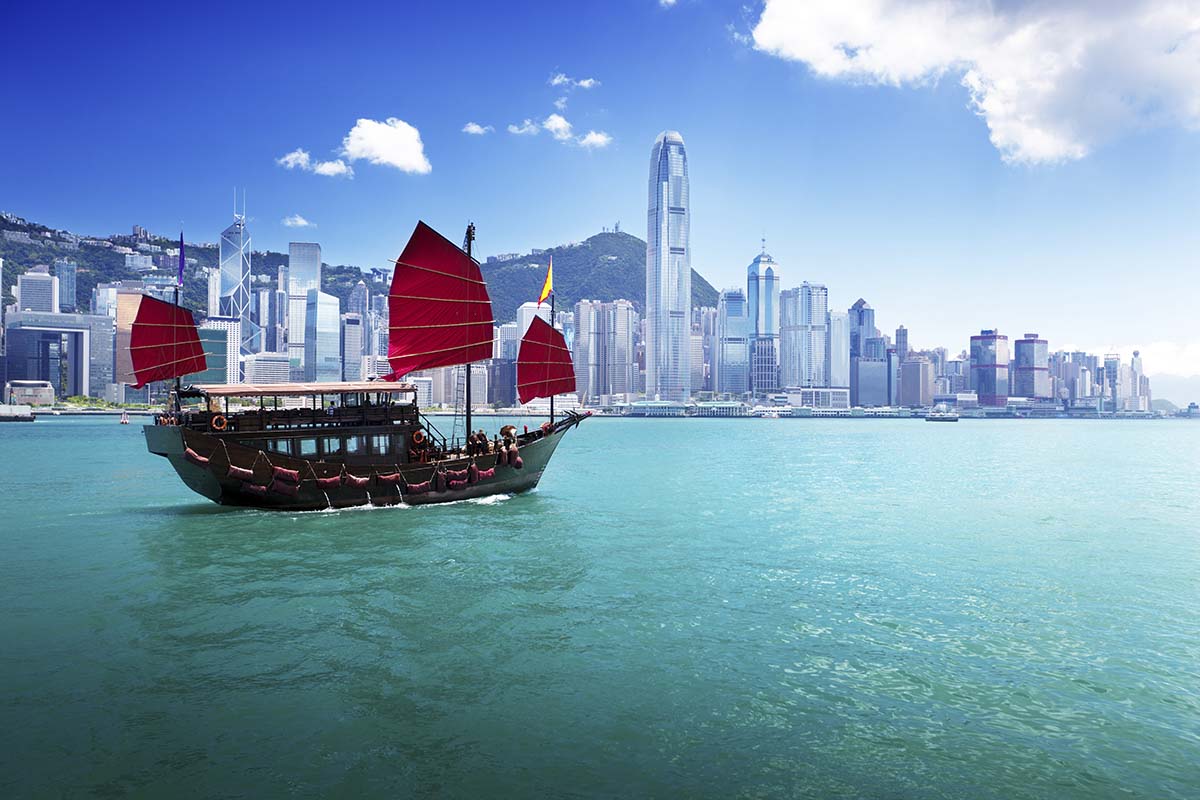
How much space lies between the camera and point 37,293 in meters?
189

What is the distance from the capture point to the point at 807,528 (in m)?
22.3

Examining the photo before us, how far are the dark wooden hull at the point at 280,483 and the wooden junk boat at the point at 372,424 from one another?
3 cm

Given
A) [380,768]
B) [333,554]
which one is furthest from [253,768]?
[333,554]

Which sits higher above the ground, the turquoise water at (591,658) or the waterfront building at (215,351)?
the waterfront building at (215,351)

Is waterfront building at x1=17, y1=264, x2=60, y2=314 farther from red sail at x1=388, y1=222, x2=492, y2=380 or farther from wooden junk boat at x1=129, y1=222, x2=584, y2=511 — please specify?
red sail at x1=388, y1=222, x2=492, y2=380

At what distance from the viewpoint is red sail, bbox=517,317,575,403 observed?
28922 millimetres

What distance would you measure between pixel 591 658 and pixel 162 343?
86.2ft

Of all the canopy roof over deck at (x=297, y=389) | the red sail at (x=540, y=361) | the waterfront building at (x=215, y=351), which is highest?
the waterfront building at (x=215, y=351)

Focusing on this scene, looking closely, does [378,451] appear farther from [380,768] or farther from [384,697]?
[380,768]

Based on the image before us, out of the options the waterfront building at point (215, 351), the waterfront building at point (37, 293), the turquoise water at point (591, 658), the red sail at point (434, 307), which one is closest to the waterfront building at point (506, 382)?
the waterfront building at point (215, 351)

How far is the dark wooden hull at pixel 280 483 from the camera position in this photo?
2172cm

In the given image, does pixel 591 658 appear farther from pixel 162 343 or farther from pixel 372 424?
pixel 162 343

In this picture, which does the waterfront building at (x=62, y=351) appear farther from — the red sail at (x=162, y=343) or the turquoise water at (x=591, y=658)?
the turquoise water at (x=591, y=658)

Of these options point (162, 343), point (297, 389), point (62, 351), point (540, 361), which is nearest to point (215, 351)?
point (62, 351)
